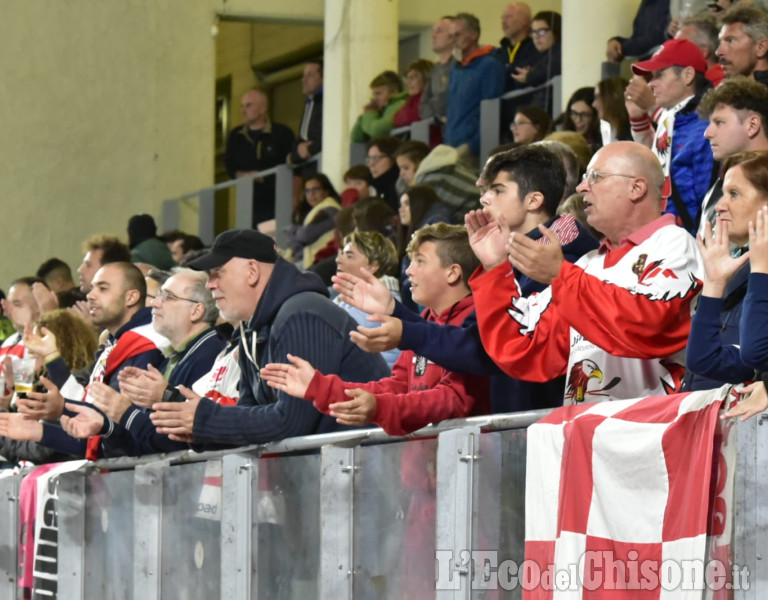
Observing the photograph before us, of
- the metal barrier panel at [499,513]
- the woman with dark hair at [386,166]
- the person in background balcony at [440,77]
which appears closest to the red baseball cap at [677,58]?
the metal barrier panel at [499,513]

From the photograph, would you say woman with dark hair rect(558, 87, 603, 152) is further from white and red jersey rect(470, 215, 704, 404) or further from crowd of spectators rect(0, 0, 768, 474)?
white and red jersey rect(470, 215, 704, 404)

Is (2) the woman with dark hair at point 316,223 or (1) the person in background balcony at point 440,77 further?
(2) the woman with dark hair at point 316,223

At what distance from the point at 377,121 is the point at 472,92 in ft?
6.61

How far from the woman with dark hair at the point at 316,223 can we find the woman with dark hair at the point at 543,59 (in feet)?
6.05

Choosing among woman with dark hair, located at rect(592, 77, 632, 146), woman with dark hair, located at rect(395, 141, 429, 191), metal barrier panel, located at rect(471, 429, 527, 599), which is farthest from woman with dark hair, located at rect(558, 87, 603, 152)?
metal barrier panel, located at rect(471, 429, 527, 599)

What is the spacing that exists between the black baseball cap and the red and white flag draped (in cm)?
202

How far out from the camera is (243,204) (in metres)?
14.9

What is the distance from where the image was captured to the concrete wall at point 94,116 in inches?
608

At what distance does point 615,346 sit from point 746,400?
0.79 meters

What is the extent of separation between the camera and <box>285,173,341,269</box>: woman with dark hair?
11820 mm

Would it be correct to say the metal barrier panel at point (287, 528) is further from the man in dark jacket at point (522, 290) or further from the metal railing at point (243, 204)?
the metal railing at point (243, 204)

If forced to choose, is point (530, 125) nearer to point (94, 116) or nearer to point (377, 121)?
point (377, 121)

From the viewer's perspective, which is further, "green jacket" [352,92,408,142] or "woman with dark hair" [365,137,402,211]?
"green jacket" [352,92,408,142]

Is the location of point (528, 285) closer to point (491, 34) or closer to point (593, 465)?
point (593, 465)
